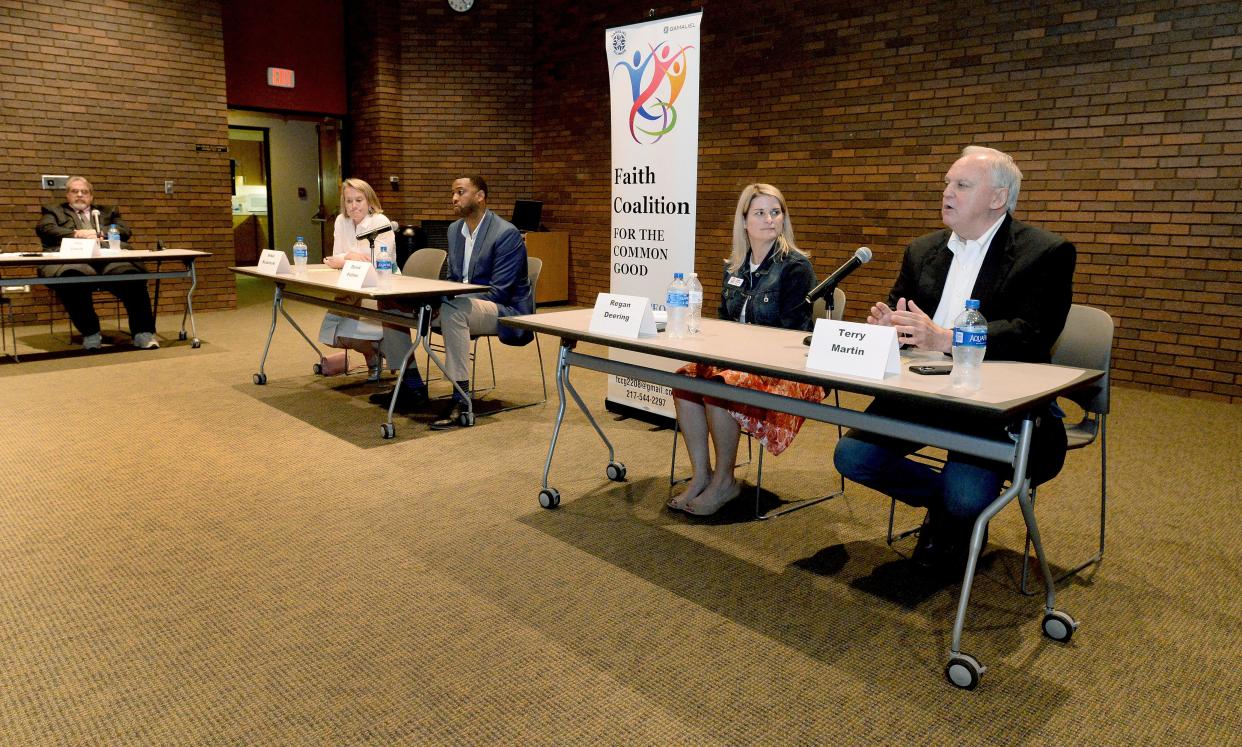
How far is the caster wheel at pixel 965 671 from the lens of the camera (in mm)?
2006

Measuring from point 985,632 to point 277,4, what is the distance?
934 cm

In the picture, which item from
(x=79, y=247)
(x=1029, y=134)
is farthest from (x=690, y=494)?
(x=79, y=247)

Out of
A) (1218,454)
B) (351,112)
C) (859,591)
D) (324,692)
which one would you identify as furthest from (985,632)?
(351,112)

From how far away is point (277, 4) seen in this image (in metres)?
8.95

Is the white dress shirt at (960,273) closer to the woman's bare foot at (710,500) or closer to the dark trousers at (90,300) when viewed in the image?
the woman's bare foot at (710,500)

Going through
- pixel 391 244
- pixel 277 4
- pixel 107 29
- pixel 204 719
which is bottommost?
pixel 204 719

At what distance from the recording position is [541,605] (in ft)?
7.98

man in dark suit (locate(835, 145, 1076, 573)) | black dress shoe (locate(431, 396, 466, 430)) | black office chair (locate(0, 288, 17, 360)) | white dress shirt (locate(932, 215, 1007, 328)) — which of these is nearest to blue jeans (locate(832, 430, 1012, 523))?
man in dark suit (locate(835, 145, 1076, 573))

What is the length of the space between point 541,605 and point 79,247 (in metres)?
4.85

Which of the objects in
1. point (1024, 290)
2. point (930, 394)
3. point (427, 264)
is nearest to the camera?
point (930, 394)

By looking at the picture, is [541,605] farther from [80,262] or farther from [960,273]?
[80,262]

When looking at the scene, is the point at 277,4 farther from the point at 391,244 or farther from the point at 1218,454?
the point at 1218,454

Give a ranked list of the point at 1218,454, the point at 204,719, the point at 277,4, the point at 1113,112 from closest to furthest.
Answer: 1. the point at 204,719
2. the point at 1218,454
3. the point at 1113,112
4. the point at 277,4

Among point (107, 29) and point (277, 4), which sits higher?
point (277, 4)
